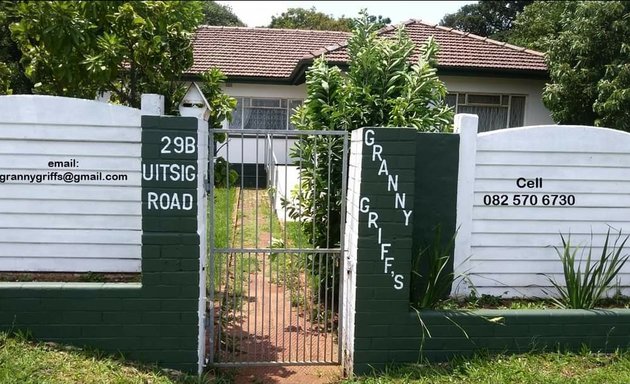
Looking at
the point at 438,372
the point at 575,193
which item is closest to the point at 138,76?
the point at 438,372

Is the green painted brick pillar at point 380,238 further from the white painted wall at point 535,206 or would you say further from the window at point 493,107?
the window at point 493,107

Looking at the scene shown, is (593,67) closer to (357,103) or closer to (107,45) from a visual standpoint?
(357,103)

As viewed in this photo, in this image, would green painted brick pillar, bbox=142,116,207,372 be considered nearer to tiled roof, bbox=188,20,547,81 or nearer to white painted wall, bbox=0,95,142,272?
white painted wall, bbox=0,95,142,272

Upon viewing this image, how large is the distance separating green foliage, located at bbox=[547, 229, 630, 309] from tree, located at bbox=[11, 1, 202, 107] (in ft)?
11.1

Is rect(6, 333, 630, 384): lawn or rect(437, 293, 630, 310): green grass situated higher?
rect(437, 293, 630, 310): green grass

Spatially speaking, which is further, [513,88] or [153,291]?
[513,88]

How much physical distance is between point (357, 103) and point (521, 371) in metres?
2.58

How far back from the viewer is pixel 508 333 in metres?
4.17

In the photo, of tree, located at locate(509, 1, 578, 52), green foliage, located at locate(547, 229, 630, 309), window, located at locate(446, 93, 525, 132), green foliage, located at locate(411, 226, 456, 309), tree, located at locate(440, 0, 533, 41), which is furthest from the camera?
tree, located at locate(440, 0, 533, 41)

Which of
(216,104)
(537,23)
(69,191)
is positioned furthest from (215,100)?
(537,23)

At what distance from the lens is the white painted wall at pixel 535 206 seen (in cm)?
448

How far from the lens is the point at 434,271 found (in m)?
4.27

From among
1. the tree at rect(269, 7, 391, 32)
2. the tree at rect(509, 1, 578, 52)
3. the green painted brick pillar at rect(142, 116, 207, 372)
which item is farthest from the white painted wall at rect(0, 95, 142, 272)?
the tree at rect(269, 7, 391, 32)

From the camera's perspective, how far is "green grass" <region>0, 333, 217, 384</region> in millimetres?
3686
